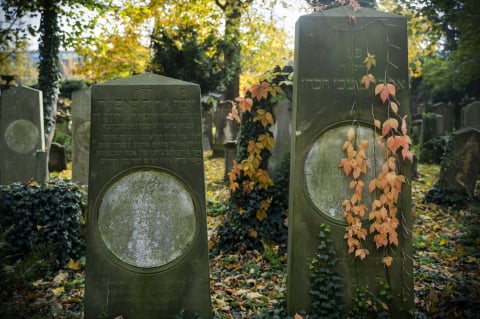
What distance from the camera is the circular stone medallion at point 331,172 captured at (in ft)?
12.3

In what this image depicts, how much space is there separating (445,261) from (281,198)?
2352mm

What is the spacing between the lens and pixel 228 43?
1595 cm

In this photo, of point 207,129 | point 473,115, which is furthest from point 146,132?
point 207,129

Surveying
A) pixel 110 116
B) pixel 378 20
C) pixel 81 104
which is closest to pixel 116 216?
pixel 110 116

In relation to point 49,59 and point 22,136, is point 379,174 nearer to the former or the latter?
point 22,136

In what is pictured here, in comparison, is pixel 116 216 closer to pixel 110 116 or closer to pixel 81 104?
pixel 110 116

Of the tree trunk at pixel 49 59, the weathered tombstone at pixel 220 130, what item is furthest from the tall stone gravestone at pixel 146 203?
the weathered tombstone at pixel 220 130

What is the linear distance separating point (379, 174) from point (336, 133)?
0.54 metres

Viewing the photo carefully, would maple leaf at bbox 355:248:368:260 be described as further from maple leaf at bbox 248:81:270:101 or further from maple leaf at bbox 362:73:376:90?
maple leaf at bbox 248:81:270:101

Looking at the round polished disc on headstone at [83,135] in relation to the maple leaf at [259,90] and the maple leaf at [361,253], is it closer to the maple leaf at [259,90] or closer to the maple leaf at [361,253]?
the maple leaf at [259,90]

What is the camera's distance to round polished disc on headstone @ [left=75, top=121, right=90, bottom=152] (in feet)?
32.4

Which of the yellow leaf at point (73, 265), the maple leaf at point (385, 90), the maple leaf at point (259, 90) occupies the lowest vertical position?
the yellow leaf at point (73, 265)

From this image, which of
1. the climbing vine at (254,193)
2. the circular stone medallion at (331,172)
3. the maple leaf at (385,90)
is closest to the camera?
the maple leaf at (385,90)

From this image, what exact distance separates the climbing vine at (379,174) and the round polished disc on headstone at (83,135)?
7.76 meters
